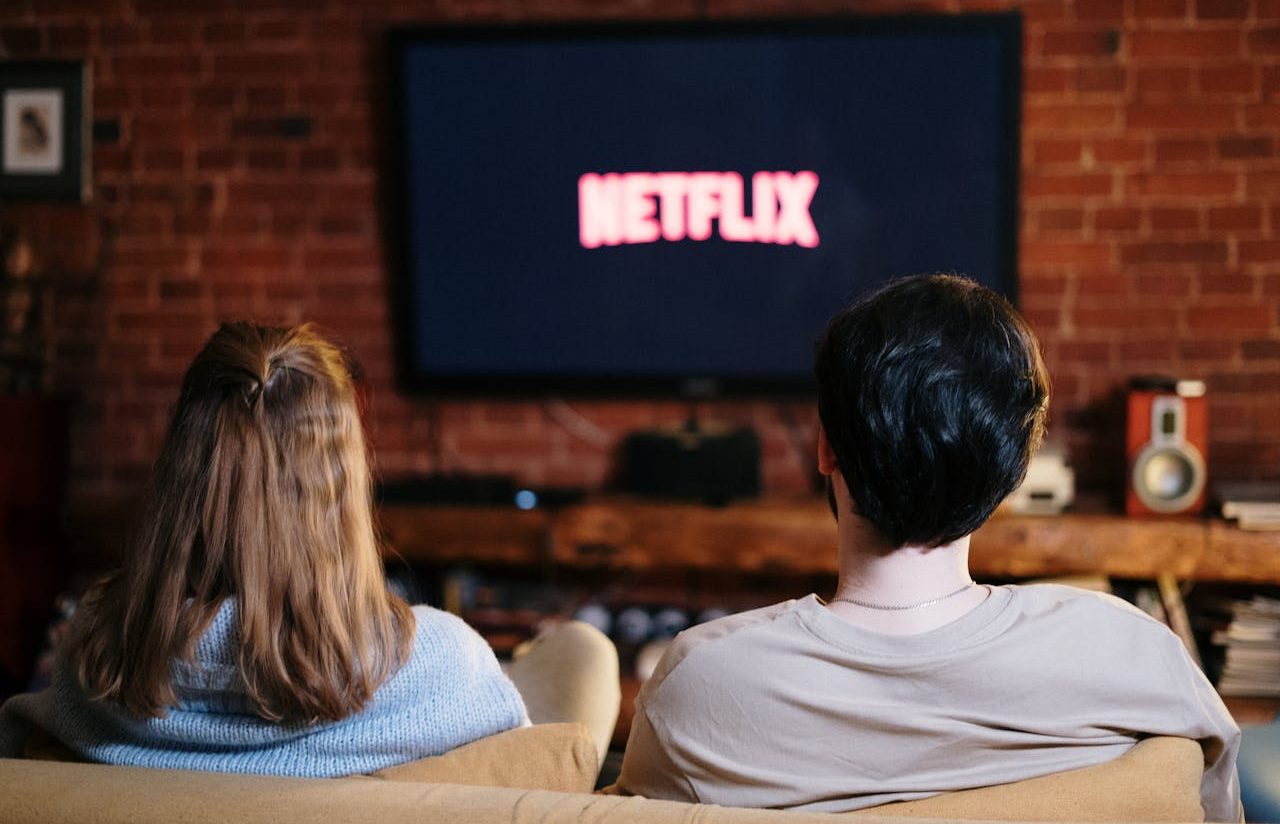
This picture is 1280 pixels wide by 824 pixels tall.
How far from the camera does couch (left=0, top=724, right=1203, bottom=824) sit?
97 centimetres

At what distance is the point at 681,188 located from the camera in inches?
127

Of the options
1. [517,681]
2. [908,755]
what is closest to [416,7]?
[517,681]

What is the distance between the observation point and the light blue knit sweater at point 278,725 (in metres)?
1.21

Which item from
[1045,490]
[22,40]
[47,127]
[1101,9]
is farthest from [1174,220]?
[22,40]

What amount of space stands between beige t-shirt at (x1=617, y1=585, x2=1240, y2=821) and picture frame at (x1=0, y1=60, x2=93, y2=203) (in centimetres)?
312

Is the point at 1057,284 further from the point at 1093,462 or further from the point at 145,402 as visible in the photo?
the point at 145,402

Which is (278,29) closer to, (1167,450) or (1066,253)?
(1066,253)

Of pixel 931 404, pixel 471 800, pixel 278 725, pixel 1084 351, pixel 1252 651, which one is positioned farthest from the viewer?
pixel 1084 351

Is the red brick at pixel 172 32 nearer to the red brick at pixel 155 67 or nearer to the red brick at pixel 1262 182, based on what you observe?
the red brick at pixel 155 67

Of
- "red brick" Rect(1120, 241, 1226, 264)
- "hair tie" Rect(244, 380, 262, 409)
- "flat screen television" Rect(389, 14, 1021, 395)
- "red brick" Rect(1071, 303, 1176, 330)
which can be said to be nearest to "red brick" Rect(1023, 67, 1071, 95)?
"flat screen television" Rect(389, 14, 1021, 395)

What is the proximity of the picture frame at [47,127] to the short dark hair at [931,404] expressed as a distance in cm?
312

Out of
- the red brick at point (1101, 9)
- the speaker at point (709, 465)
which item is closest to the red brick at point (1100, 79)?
the red brick at point (1101, 9)

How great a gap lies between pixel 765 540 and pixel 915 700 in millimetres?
1922

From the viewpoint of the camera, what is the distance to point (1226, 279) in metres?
3.14
